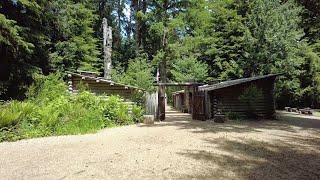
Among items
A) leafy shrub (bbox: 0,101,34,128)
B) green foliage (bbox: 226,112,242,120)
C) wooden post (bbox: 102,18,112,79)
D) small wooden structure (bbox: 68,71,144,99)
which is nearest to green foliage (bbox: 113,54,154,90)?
wooden post (bbox: 102,18,112,79)

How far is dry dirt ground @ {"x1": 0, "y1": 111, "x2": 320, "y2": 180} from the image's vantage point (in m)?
7.80

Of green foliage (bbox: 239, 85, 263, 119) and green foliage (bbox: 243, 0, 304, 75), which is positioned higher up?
green foliage (bbox: 243, 0, 304, 75)

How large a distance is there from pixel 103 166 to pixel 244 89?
1621 cm

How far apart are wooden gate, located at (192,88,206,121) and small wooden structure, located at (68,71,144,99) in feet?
13.2

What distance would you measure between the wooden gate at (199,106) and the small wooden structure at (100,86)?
13.2 feet

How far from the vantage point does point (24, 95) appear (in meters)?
18.5

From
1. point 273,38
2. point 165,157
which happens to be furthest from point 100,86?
point 273,38

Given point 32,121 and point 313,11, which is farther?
point 313,11

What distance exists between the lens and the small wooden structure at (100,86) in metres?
21.4

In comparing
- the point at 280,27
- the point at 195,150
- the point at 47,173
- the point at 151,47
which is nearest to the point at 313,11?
the point at 280,27

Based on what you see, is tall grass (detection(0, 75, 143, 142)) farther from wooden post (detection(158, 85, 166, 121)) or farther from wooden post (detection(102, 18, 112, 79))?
wooden post (detection(102, 18, 112, 79))

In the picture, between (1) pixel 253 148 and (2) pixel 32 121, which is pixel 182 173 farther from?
(2) pixel 32 121

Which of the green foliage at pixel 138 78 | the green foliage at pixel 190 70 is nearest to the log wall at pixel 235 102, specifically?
the green foliage at pixel 138 78

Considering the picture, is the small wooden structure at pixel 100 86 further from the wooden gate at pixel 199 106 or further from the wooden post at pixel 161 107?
the wooden gate at pixel 199 106
